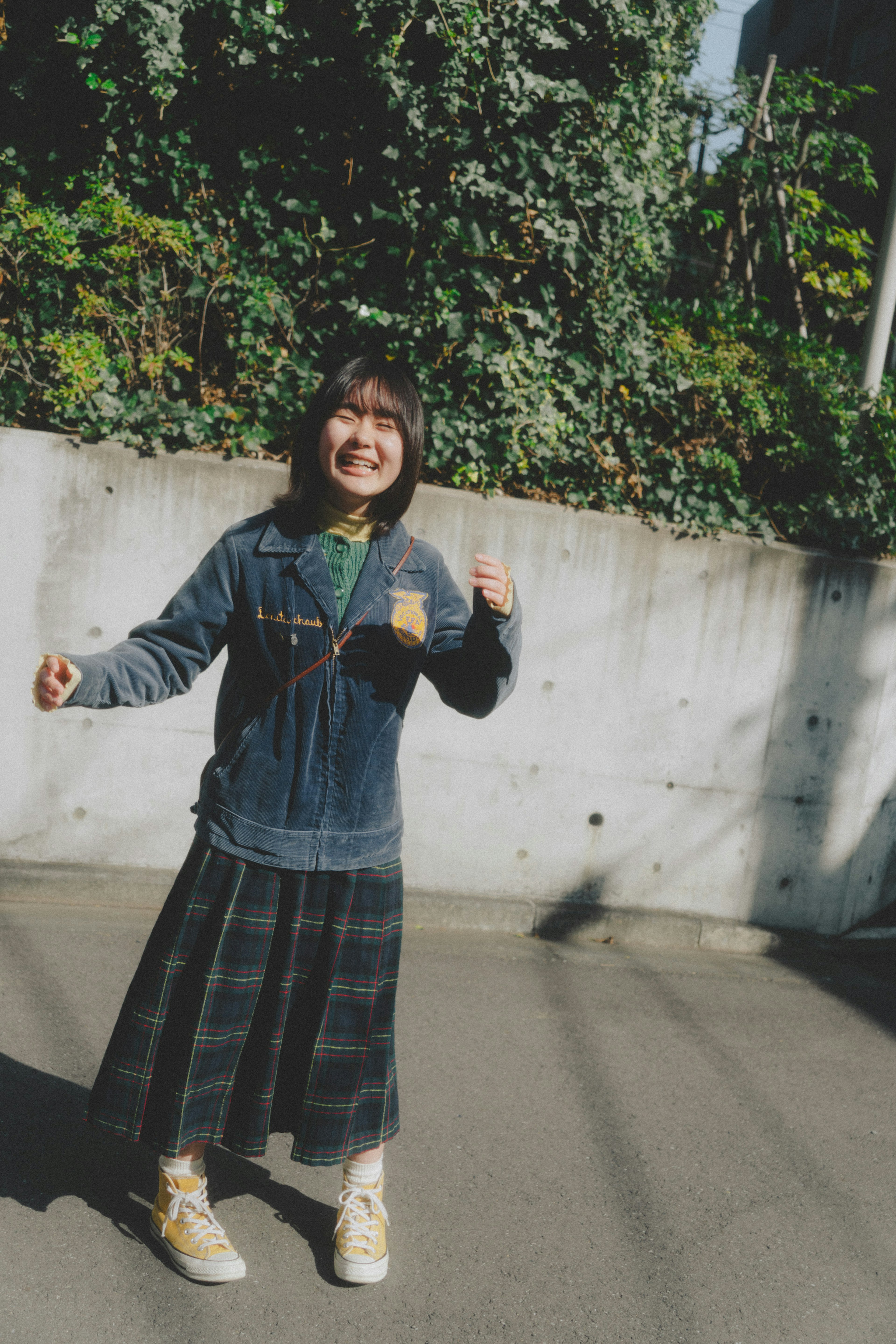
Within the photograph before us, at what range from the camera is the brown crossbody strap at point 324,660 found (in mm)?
2184

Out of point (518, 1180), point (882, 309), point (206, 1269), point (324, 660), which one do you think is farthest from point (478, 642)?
point (882, 309)

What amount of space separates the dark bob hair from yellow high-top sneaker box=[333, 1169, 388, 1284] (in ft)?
5.03

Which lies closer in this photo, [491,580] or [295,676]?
[491,580]

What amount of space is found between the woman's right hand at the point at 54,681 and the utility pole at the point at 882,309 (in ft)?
15.6

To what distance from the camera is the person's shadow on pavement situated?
2.44m

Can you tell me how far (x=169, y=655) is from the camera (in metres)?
2.18

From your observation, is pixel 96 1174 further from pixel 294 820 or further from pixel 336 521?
pixel 336 521

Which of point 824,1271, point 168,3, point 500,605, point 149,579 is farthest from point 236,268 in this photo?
point 824,1271

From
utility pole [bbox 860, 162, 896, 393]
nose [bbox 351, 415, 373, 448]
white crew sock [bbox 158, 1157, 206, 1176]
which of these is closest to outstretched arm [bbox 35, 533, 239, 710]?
nose [bbox 351, 415, 373, 448]

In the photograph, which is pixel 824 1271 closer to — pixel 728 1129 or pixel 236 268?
pixel 728 1129

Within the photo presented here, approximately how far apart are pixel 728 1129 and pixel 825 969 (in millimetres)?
1834

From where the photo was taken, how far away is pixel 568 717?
4617 mm

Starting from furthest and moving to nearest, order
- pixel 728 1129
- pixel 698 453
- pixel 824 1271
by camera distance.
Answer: pixel 698 453, pixel 728 1129, pixel 824 1271

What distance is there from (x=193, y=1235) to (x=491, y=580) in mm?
1580
